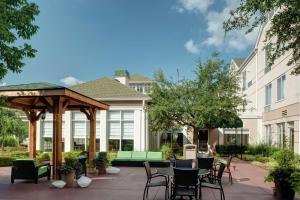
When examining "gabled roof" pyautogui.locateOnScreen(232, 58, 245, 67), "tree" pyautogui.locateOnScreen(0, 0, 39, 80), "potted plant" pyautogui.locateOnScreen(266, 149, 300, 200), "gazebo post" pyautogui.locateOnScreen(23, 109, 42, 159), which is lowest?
"potted plant" pyautogui.locateOnScreen(266, 149, 300, 200)

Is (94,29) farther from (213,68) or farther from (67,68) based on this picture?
(213,68)

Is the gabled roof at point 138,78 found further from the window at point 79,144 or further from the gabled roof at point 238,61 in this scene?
the window at point 79,144

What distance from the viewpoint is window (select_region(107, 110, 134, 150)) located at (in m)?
25.2

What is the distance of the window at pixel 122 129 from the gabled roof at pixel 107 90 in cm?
119

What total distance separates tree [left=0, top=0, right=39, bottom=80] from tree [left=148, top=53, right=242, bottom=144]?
606 inches

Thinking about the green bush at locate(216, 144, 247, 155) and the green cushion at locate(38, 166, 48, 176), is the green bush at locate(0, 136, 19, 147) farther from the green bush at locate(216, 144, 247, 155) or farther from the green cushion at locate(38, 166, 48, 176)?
the green cushion at locate(38, 166, 48, 176)

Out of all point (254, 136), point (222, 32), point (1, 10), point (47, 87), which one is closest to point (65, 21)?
point (47, 87)

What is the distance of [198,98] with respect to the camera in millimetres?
22703

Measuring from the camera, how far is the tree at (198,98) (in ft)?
73.3

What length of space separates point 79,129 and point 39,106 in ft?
27.6

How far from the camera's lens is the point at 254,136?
32.2 meters

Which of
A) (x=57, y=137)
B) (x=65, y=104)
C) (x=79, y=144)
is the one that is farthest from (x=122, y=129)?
(x=57, y=137)

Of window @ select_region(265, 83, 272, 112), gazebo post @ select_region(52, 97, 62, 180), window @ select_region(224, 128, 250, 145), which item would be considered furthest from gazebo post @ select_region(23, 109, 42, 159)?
window @ select_region(224, 128, 250, 145)

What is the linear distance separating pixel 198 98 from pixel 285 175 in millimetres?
12647
